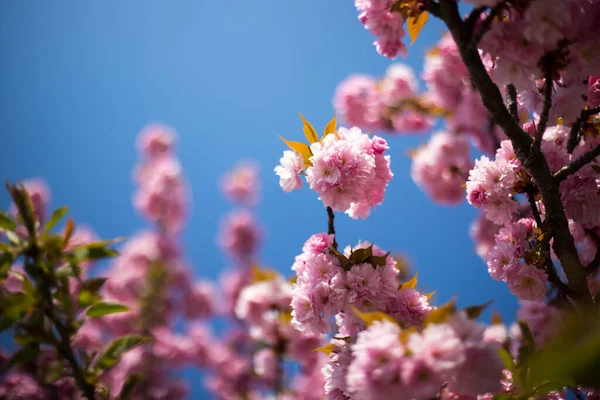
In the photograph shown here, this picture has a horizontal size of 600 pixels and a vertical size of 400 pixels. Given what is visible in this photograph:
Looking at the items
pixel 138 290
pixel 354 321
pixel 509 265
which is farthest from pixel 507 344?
pixel 138 290

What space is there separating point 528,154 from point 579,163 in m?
0.10

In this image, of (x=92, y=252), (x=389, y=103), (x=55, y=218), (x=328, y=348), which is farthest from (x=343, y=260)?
(x=389, y=103)

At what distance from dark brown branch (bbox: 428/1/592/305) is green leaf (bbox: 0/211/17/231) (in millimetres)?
1023

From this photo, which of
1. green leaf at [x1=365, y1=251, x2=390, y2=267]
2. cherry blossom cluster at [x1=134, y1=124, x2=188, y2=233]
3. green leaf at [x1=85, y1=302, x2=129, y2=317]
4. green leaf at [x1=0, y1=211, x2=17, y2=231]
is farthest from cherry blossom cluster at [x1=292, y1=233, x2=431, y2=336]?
cherry blossom cluster at [x1=134, y1=124, x2=188, y2=233]

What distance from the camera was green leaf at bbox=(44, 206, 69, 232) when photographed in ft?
2.69

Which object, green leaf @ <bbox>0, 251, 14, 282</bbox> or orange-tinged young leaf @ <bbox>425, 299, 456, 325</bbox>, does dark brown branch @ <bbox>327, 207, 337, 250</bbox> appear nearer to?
orange-tinged young leaf @ <bbox>425, 299, 456, 325</bbox>

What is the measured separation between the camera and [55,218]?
859 millimetres

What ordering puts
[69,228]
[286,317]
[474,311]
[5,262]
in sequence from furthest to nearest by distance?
1. [286,317]
2. [69,228]
3. [5,262]
4. [474,311]

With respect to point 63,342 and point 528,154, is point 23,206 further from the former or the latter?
point 528,154

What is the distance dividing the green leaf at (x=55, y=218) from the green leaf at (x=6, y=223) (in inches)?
2.7

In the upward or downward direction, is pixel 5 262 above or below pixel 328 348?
above

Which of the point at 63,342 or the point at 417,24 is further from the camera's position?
the point at 417,24

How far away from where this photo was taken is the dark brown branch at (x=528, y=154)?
78 centimetres

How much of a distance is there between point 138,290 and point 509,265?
293 cm
